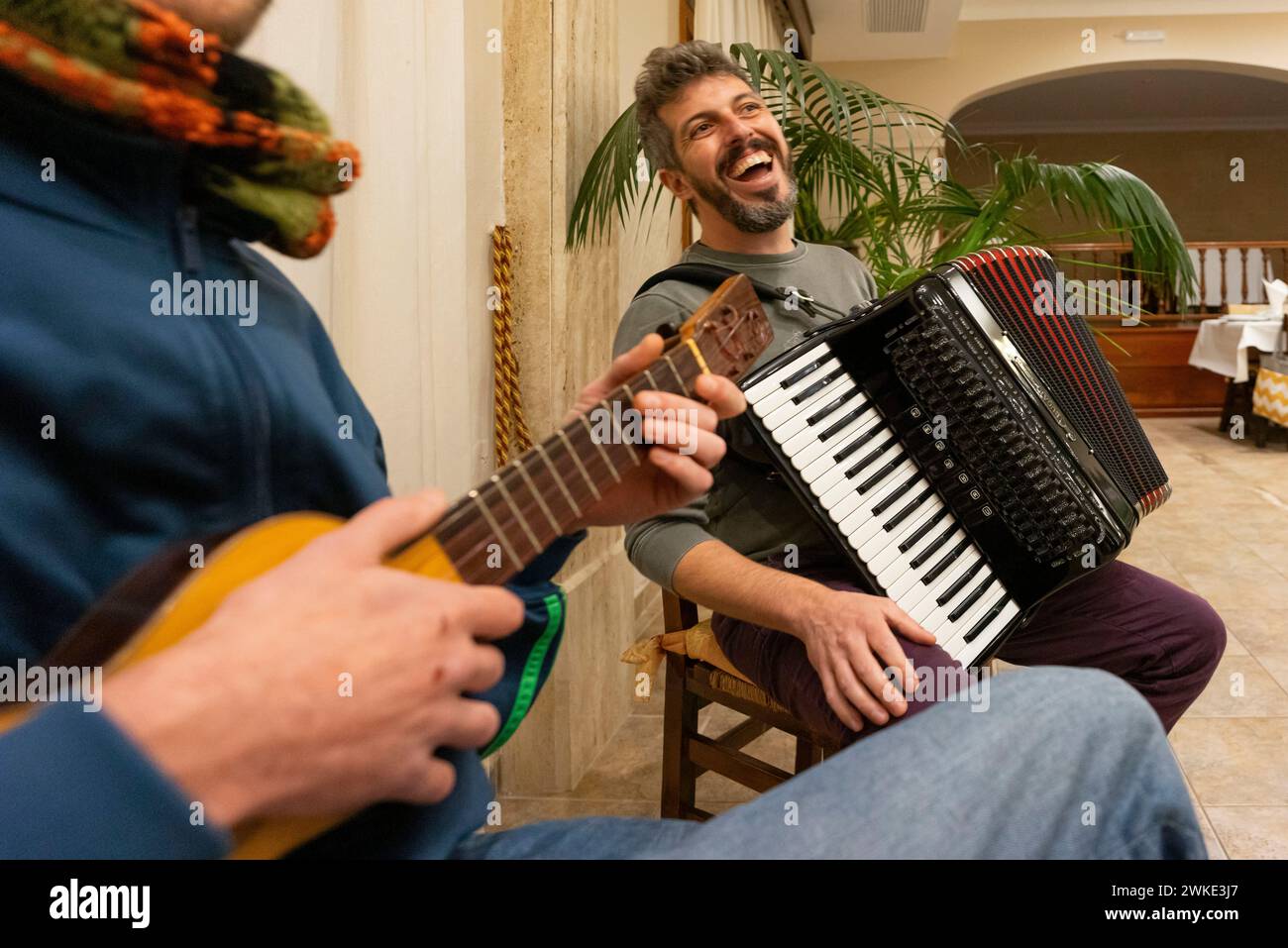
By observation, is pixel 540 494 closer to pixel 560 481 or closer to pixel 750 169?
pixel 560 481

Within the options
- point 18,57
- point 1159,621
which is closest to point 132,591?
point 18,57

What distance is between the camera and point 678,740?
179 centimetres

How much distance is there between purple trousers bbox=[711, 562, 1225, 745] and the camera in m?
1.55

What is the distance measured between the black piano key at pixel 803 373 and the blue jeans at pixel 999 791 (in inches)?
27.3

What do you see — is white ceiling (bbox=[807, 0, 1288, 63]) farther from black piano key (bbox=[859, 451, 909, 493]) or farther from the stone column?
black piano key (bbox=[859, 451, 909, 493])

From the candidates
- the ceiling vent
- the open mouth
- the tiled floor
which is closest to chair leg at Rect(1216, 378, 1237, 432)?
the tiled floor

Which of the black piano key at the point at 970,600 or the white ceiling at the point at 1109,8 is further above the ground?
the white ceiling at the point at 1109,8

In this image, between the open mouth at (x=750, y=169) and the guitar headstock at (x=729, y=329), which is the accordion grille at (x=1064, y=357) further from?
the guitar headstock at (x=729, y=329)

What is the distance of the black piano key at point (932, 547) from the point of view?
1271 millimetres

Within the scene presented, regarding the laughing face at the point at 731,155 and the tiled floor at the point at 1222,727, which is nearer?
the laughing face at the point at 731,155

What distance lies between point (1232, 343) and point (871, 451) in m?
7.04

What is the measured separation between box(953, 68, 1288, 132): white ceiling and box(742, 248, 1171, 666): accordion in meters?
10.1

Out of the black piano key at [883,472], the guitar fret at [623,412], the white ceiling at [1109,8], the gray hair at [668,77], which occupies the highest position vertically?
the white ceiling at [1109,8]

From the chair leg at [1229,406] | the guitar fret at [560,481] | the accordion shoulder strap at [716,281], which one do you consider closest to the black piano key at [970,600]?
the accordion shoulder strap at [716,281]
